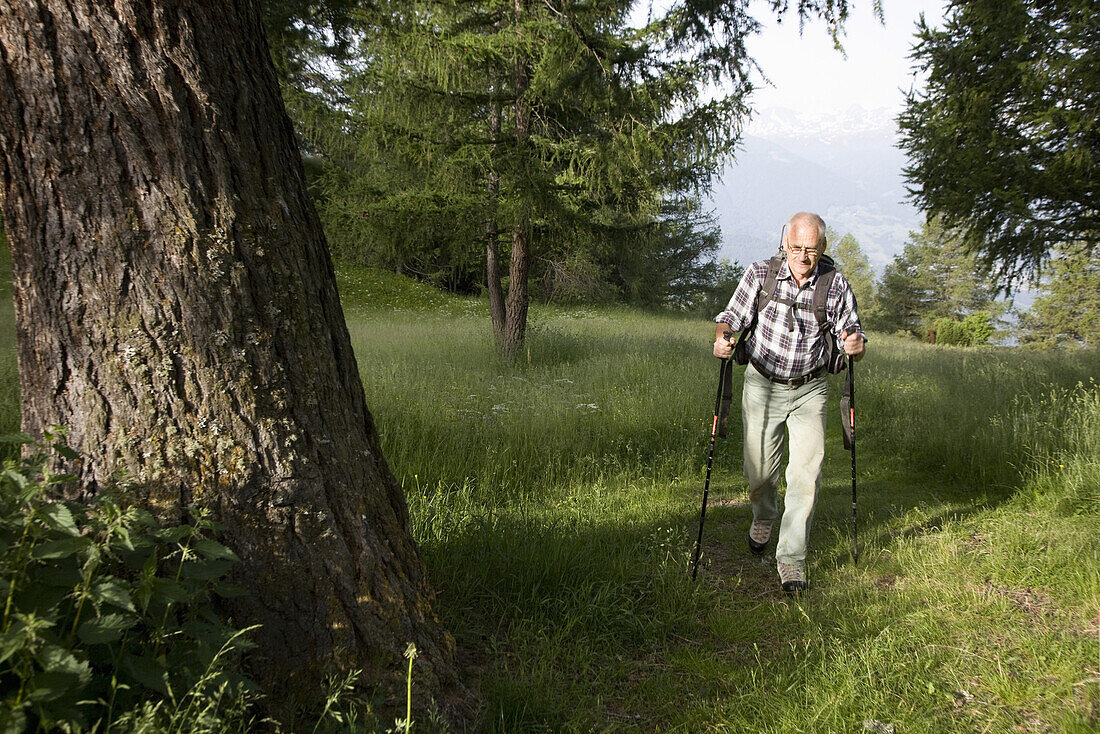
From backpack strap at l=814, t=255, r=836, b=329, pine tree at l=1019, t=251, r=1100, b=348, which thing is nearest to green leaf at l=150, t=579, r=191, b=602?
backpack strap at l=814, t=255, r=836, b=329

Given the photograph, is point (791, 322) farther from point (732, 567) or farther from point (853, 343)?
point (732, 567)

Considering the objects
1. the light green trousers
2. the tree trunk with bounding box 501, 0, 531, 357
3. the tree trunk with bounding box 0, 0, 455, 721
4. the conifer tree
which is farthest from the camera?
the tree trunk with bounding box 501, 0, 531, 357

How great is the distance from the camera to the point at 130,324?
197cm

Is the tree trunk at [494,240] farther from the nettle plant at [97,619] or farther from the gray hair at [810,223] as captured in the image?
the nettle plant at [97,619]

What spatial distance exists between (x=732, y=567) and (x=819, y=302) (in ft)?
5.96

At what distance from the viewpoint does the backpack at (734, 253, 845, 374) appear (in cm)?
408

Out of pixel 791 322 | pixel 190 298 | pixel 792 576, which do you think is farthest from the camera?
pixel 791 322

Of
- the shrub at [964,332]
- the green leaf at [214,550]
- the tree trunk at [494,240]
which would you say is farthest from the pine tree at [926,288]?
the green leaf at [214,550]

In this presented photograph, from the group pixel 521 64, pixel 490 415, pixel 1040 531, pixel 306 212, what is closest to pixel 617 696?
pixel 306 212

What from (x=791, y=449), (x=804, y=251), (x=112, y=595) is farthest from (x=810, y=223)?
(x=112, y=595)

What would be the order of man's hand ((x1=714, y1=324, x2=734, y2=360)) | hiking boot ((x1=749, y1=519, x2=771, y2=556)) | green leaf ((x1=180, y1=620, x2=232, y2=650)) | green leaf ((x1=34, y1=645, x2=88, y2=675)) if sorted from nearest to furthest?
green leaf ((x1=34, y1=645, x2=88, y2=675))
green leaf ((x1=180, y1=620, x2=232, y2=650))
man's hand ((x1=714, y1=324, x2=734, y2=360))
hiking boot ((x1=749, y1=519, x2=771, y2=556))

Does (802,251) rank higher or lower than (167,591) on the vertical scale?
higher

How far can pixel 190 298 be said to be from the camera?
6.66 ft

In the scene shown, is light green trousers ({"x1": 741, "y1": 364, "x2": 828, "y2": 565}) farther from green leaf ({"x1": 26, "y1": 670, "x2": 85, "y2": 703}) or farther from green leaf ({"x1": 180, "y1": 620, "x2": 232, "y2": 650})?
green leaf ({"x1": 26, "y1": 670, "x2": 85, "y2": 703})
